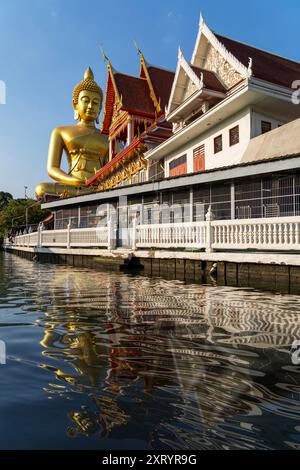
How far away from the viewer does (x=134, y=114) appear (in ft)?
88.2

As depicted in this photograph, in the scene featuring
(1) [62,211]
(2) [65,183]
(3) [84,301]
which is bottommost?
(3) [84,301]

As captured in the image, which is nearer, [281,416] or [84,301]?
[281,416]

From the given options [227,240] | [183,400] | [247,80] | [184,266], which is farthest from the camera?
[247,80]

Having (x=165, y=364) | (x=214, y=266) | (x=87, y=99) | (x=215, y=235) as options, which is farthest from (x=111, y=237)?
(x=87, y=99)

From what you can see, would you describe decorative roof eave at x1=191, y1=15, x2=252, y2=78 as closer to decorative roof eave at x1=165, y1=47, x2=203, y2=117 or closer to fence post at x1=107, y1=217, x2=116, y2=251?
decorative roof eave at x1=165, y1=47, x2=203, y2=117

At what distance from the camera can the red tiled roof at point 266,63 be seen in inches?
635

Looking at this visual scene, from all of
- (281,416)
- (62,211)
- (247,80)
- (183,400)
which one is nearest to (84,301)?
(183,400)

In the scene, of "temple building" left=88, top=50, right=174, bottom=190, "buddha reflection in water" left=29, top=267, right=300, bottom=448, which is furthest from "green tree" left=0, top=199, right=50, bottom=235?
"buddha reflection in water" left=29, top=267, right=300, bottom=448

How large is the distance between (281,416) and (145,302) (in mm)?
4485

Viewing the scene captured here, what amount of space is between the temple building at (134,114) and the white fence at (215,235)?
883 centimetres

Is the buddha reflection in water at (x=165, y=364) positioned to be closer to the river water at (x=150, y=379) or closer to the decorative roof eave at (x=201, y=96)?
the river water at (x=150, y=379)

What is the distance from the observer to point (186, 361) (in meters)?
3.29

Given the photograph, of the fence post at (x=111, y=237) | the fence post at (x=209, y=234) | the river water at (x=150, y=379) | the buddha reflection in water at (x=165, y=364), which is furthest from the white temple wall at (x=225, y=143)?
the river water at (x=150, y=379)

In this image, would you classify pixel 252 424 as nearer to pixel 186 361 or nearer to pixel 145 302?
pixel 186 361
